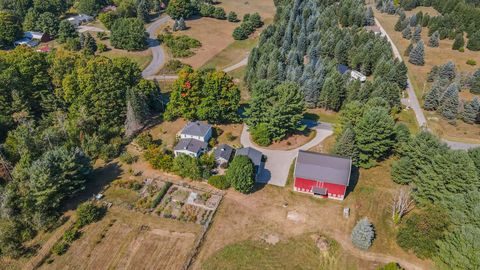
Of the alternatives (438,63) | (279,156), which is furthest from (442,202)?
(438,63)

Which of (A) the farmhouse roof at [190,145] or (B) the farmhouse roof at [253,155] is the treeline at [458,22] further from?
(A) the farmhouse roof at [190,145]

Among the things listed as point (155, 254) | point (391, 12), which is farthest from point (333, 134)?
point (391, 12)

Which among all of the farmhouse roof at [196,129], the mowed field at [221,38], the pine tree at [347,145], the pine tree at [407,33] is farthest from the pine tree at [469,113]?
the mowed field at [221,38]

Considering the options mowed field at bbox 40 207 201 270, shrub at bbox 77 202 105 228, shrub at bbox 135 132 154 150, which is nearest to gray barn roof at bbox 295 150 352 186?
mowed field at bbox 40 207 201 270

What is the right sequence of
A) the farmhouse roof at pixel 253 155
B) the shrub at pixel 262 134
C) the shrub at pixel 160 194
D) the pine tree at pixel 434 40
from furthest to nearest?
the pine tree at pixel 434 40 < the shrub at pixel 262 134 < the farmhouse roof at pixel 253 155 < the shrub at pixel 160 194

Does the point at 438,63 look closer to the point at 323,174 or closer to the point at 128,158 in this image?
the point at 323,174

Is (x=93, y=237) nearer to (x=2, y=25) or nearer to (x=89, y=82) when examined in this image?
(x=89, y=82)
